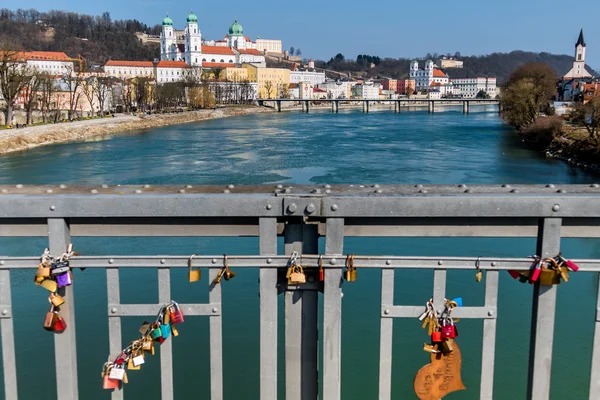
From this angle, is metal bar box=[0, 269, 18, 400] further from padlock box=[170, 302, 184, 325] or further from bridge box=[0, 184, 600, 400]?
padlock box=[170, 302, 184, 325]

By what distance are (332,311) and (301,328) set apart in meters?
0.11

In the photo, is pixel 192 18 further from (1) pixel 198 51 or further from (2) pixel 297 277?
(2) pixel 297 277

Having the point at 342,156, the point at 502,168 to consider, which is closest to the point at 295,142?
the point at 342,156

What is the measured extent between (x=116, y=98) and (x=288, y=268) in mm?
52937

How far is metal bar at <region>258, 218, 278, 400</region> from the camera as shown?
1577mm

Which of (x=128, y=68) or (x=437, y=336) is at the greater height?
(x=128, y=68)

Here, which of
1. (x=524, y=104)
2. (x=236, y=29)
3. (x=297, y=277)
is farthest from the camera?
(x=236, y=29)

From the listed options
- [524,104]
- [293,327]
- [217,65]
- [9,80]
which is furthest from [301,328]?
[217,65]

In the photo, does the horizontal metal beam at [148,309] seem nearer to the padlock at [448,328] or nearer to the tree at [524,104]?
the padlock at [448,328]

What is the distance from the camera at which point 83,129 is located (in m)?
33.6

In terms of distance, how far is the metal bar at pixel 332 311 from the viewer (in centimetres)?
157

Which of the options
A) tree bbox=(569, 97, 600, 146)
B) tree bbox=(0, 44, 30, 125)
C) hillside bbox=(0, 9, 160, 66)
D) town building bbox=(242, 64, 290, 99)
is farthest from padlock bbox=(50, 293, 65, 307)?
hillside bbox=(0, 9, 160, 66)

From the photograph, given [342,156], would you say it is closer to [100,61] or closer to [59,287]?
[59,287]

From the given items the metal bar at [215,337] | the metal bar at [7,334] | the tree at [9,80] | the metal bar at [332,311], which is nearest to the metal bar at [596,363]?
the metal bar at [332,311]
